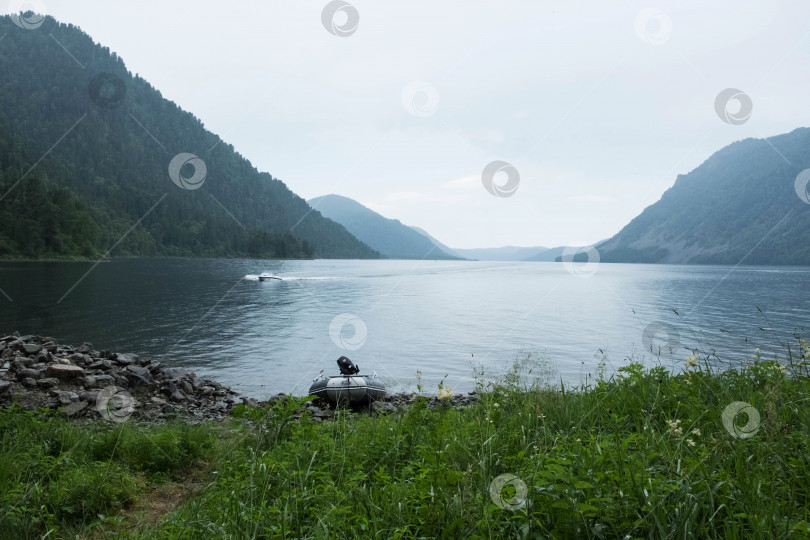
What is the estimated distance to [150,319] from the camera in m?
33.6

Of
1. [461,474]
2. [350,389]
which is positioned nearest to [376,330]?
[350,389]

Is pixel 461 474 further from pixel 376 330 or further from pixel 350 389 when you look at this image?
pixel 376 330

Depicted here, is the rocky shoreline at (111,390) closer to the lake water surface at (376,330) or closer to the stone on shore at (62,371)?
the stone on shore at (62,371)

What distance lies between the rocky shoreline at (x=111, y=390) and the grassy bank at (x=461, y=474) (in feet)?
13.0

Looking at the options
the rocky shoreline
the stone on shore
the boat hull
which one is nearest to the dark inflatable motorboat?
the boat hull

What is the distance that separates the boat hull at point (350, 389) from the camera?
51.1 feet

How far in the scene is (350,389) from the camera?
15.6m

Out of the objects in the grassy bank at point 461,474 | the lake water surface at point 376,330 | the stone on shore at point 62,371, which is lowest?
the lake water surface at point 376,330

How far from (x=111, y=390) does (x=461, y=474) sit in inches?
559

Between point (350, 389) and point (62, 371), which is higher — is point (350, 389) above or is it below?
below

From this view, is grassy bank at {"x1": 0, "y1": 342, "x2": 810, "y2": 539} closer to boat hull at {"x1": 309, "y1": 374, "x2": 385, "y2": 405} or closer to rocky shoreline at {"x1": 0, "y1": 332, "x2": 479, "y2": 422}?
rocky shoreline at {"x1": 0, "y1": 332, "x2": 479, "y2": 422}

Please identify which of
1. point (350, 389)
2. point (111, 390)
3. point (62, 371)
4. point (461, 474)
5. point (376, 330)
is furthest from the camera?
point (376, 330)

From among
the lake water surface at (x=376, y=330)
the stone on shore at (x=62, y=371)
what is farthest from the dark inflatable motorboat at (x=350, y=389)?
the stone on shore at (x=62, y=371)

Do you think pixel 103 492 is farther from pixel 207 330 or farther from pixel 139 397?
pixel 207 330
